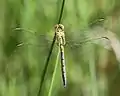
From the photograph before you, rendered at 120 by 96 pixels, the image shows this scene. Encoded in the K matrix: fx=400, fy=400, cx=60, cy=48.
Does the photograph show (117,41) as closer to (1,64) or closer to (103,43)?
(103,43)

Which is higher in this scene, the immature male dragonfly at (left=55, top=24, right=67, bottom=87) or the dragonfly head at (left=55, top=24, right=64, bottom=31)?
the dragonfly head at (left=55, top=24, right=64, bottom=31)

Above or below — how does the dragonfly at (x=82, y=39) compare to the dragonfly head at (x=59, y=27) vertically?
below

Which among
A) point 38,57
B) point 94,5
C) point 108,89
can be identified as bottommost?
point 108,89

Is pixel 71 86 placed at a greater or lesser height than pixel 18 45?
lesser

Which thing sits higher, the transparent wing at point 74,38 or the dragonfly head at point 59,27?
the dragonfly head at point 59,27

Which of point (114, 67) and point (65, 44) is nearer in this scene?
point (65, 44)

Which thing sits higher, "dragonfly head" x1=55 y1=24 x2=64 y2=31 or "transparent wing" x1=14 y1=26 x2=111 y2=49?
"dragonfly head" x1=55 y1=24 x2=64 y2=31

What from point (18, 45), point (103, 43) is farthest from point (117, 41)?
point (18, 45)

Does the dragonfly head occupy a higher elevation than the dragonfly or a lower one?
higher
